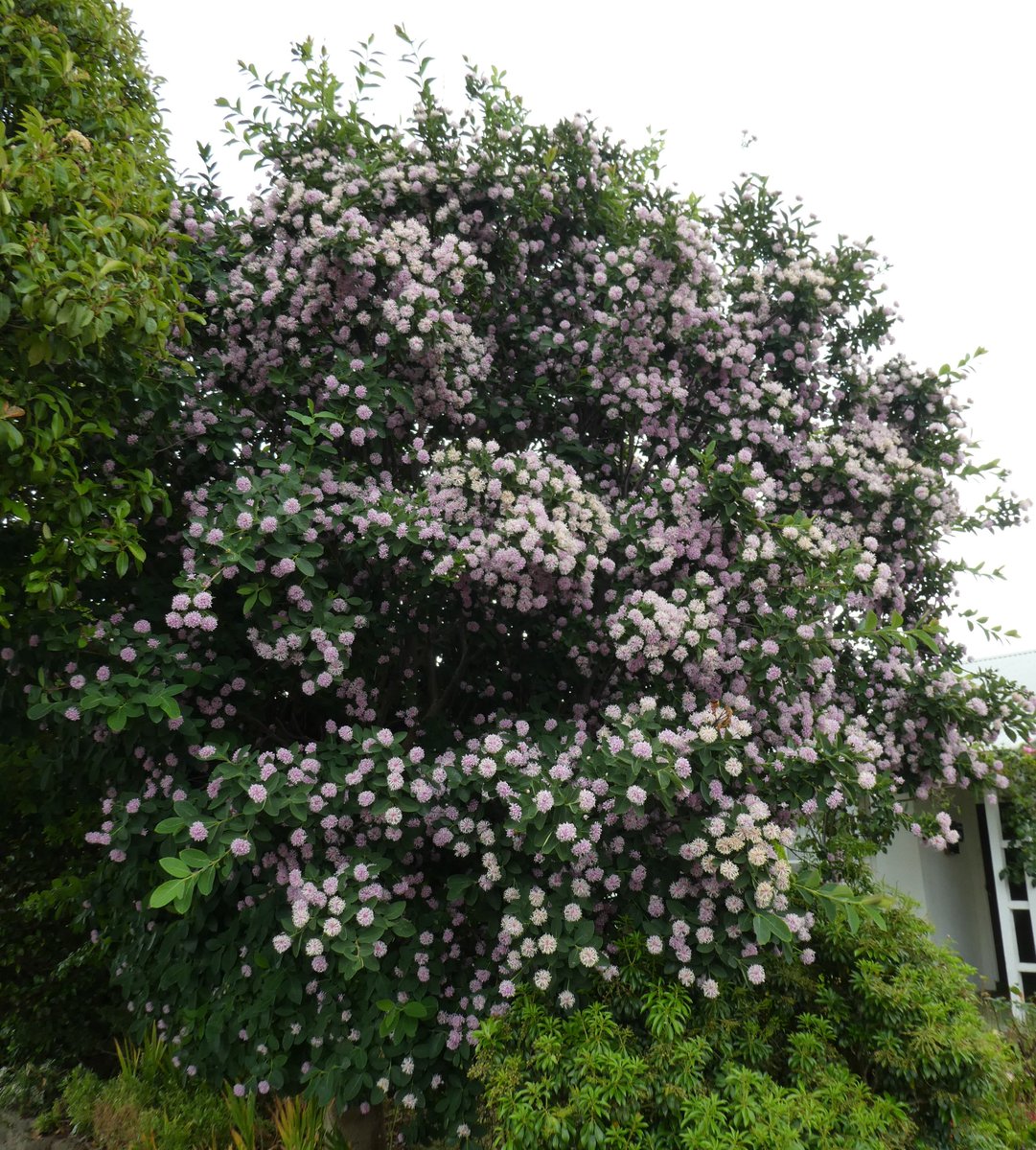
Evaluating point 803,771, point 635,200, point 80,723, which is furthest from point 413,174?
point 803,771

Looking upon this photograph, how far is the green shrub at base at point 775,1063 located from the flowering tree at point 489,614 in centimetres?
19

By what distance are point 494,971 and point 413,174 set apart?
4.46 metres

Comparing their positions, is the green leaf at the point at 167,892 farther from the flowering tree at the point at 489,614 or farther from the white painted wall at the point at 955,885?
the white painted wall at the point at 955,885

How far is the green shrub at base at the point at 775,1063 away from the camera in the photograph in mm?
3312

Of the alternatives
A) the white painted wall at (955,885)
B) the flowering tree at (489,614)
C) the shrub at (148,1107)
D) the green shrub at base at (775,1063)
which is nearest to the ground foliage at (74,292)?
the flowering tree at (489,614)

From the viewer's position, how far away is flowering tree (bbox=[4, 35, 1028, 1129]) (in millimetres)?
3826

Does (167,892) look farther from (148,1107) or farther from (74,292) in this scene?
(148,1107)

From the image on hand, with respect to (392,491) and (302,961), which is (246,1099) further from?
(392,491)

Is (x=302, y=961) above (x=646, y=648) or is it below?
below

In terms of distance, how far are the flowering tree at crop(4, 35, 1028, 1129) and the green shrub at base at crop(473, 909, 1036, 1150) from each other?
0.63 feet

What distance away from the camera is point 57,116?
13.7ft

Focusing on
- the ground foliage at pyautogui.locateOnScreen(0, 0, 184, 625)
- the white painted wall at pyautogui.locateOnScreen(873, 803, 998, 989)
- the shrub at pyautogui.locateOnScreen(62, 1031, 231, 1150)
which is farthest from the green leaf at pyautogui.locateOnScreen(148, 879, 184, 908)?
the white painted wall at pyautogui.locateOnScreen(873, 803, 998, 989)

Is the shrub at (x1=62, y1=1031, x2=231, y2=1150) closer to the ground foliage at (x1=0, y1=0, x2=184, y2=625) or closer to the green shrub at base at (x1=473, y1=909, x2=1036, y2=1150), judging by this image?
the green shrub at base at (x1=473, y1=909, x2=1036, y2=1150)

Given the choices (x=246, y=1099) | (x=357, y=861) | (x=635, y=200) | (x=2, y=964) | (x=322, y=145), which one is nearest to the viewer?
(x=357, y=861)
